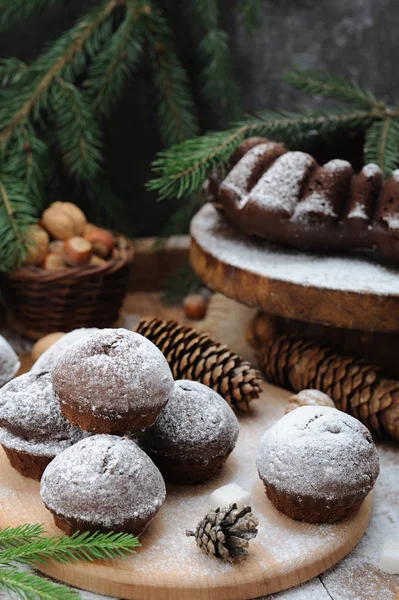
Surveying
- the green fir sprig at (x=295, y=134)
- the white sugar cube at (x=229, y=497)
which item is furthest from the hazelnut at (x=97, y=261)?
the white sugar cube at (x=229, y=497)

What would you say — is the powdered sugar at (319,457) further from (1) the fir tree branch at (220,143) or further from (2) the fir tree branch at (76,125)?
(2) the fir tree branch at (76,125)

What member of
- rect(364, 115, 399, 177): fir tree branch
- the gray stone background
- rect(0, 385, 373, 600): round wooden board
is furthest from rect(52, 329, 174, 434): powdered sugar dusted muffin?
the gray stone background

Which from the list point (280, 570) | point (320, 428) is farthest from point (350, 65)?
point (280, 570)

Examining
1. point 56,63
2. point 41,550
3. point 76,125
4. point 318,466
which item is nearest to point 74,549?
point 41,550

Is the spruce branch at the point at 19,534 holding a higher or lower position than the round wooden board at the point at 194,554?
higher

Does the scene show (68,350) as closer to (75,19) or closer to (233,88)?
(233,88)

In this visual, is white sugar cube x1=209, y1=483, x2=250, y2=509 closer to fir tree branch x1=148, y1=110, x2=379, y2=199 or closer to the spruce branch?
the spruce branch
